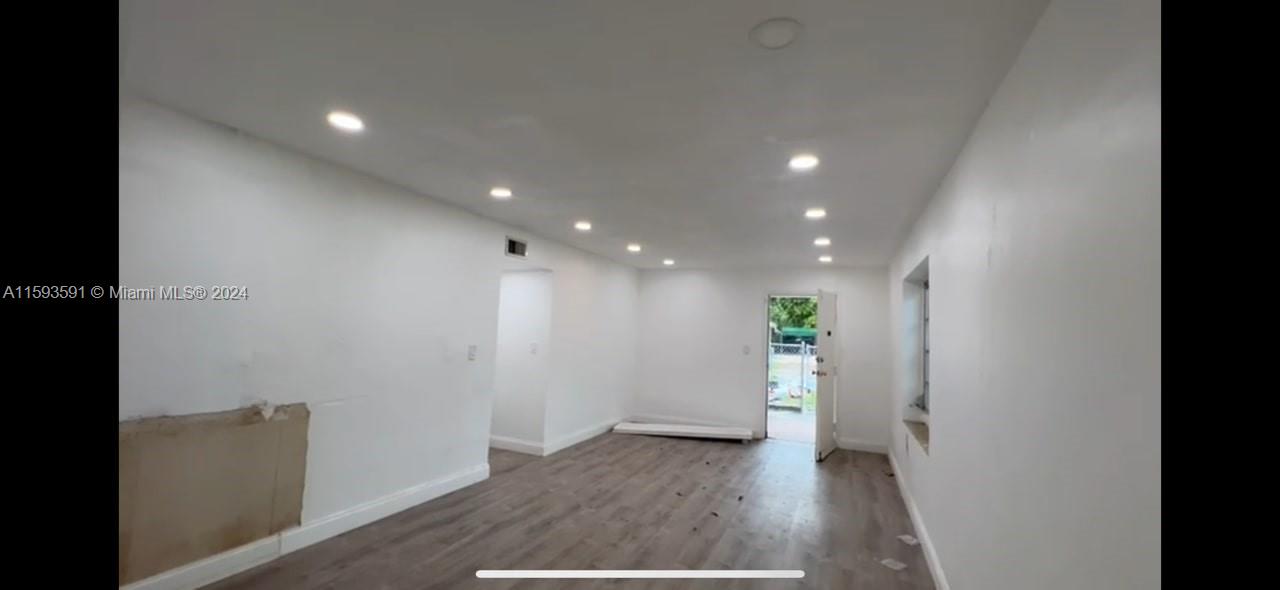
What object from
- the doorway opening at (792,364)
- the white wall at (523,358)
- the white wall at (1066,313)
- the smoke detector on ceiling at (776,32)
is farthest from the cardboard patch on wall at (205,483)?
the doorway opening at (792,364)

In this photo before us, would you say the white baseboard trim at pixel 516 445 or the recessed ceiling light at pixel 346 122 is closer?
the recessed ceiling light at pixel 346 122

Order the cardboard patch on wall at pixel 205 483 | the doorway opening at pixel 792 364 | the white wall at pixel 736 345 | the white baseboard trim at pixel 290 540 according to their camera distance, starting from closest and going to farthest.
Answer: the cardboard patch on wall at pixel 205 483 → the white baseboard trim at pixel 290 540 → the white wall at pixel 736 345 → the doorway opening at pixel 792 364

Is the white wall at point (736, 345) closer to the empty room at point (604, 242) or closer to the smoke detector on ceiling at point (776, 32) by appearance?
the empty room at point (604, 242)

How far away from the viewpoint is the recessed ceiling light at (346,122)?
88.0 inches

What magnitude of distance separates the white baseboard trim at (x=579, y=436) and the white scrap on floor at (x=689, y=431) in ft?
0.44

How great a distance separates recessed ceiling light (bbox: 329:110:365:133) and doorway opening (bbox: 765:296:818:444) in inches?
259

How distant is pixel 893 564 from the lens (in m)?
2.95

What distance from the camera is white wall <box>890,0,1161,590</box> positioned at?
853 mm

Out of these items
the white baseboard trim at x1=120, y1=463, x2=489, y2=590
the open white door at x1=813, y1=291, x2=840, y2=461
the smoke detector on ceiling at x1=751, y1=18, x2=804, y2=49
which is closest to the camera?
the smoke detector on ceiling at x1=751, y1=18, x2=804, y2=49

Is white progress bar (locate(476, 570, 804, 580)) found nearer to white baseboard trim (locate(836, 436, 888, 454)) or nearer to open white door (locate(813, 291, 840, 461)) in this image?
open white door (locate(813, 291, 840, 461))

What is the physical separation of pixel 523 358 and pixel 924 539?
160 inches

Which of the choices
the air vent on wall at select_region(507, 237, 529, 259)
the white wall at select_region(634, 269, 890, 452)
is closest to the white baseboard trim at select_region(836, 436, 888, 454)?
the white wall at select_region(634, 269, 890, 452)

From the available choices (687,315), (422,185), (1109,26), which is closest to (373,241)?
(422,185)
